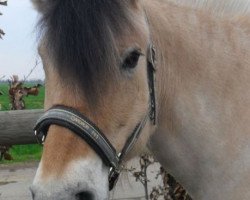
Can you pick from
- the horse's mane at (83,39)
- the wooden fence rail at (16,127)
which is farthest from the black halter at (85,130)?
the wooden fence rail at (16,127)

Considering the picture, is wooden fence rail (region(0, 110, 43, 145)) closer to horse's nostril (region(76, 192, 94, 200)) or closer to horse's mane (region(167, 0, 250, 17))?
horse's mane (region(167, 0, 250, 17))

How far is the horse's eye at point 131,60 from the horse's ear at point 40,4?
20.0 inches

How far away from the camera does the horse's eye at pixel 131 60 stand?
2273 millimetres

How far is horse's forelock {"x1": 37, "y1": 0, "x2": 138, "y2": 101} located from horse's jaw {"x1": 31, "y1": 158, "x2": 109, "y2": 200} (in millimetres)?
377

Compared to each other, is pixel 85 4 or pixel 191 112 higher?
pixel 85 4

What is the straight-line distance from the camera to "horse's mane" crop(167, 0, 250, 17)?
2.84 meters

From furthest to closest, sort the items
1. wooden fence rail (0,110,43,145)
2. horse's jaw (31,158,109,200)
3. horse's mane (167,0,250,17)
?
1. wooden fence rail (0,110,43,145)
2. horse's mane (167,0,250,17)
3. horse's jaw (31,158,109,200)

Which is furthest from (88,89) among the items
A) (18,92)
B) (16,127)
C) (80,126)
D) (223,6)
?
(18,92)

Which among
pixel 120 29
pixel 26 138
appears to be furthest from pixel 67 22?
pixel 26 138

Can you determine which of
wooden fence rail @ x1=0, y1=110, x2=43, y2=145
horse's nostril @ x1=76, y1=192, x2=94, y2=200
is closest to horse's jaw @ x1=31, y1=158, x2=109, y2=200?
horse's nostril @ x1=76, y1=192, x2=94, y2=200

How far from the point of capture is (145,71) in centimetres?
243

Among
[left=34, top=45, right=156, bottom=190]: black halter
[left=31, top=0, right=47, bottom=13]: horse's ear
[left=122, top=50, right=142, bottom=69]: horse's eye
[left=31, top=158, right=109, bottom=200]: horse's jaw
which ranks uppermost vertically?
[left=31, top=0, right=47, bottom=13]: horse's ear

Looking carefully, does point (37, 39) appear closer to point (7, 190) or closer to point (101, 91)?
point (101, 91)

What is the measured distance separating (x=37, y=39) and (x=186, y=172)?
3.76 feet
